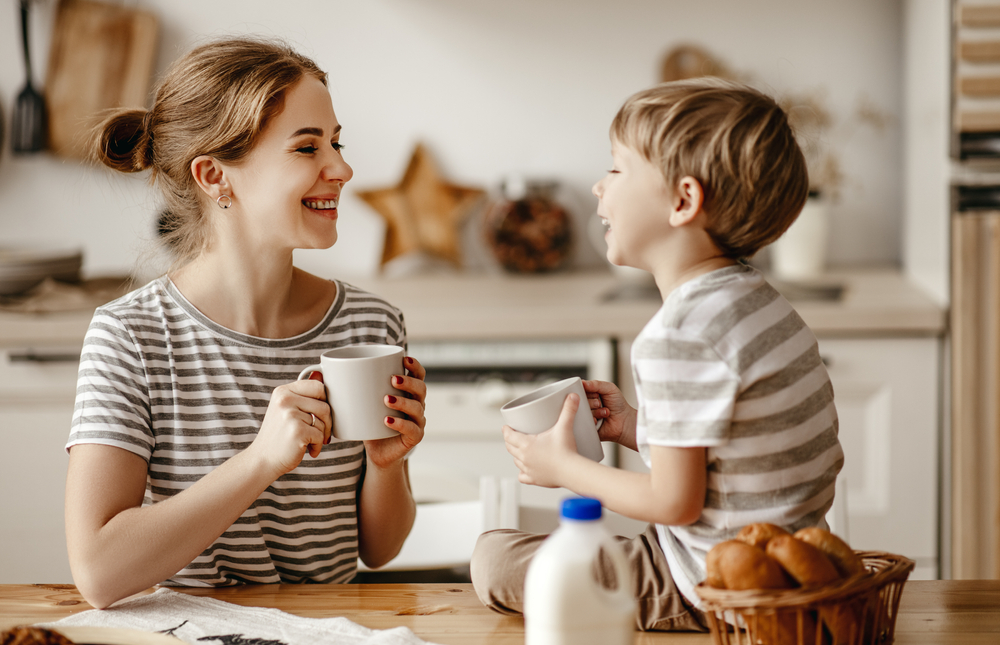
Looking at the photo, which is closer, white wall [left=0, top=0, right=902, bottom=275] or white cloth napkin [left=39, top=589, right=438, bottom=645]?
white cloth napkin [left=39, top=589, right=438, bottom=645]

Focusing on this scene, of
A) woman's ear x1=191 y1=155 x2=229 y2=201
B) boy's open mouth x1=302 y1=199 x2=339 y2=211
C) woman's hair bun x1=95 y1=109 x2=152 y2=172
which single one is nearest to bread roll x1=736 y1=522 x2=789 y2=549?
boy's open mouth x1=302 y1=199 x2=339 y2=211

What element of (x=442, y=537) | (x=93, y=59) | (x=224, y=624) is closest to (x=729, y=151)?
(x=224, y=624)

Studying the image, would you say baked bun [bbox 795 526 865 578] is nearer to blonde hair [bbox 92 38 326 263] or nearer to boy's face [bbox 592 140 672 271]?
boy's face [bbox 592 140 672 271]

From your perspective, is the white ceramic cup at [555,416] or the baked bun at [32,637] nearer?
the baked bun at [32,637]

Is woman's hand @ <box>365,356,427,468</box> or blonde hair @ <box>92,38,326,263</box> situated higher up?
blonde hair @ <box>92,38,326,263</box>

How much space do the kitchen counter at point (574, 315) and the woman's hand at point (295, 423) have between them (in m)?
1.12

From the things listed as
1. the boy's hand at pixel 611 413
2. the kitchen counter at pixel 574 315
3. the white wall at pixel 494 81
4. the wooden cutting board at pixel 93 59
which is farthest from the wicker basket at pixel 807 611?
the wooden cutting board at pixel 93 59

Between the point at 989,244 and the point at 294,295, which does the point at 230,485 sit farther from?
the point at 989,244

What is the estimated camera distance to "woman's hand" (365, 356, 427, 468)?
858 millimetres

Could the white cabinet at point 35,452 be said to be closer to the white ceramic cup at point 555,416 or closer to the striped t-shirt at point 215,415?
the striped t-shirt at point 215,415

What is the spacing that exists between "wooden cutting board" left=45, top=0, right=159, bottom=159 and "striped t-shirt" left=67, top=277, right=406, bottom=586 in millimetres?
1735

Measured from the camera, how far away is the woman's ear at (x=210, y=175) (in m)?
1.05

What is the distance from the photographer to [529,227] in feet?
8.14

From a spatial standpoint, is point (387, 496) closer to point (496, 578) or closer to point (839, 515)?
point (496, 578)
